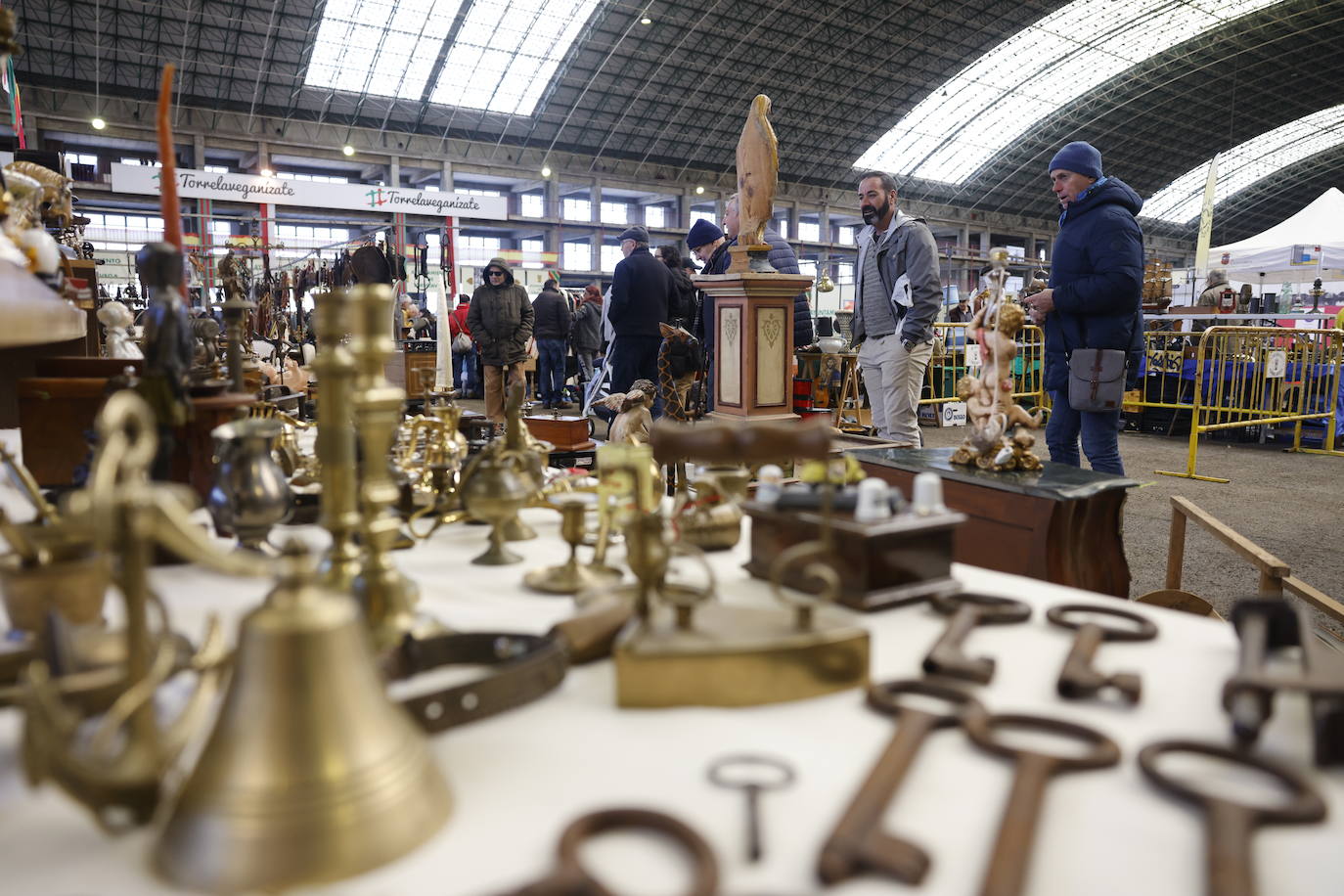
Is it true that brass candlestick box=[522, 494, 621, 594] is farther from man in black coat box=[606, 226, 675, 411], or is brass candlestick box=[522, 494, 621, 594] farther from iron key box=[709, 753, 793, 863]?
man in black coat box=[606, 226, 675, 411]

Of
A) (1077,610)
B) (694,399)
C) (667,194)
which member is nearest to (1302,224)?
(694,399)

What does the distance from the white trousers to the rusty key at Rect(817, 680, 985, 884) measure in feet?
11.3

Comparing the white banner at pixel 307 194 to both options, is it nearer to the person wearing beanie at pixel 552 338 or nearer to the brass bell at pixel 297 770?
the person wearing beanie at pixel 552 338

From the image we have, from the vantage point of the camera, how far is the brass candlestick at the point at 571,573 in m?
1.20

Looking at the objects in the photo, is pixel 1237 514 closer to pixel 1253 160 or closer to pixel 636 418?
pixel 636 418

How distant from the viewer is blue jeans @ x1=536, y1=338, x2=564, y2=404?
9.47 m

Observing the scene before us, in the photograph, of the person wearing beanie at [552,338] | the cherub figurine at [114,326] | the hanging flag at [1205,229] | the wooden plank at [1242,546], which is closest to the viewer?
the wooden plank at [1242,546]

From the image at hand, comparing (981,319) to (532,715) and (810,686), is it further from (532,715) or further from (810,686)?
(532,715)

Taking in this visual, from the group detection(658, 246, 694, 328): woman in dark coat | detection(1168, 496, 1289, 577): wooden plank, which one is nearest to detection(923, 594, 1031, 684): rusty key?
detection(1168, 496, 1289, 577): wooden plank

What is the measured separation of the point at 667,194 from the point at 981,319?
79.7 feet

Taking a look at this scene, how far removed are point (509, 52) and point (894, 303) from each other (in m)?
17.8

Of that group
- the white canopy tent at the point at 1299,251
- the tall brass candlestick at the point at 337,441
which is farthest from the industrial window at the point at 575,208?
the tall brass candlestick at the point at 337,441

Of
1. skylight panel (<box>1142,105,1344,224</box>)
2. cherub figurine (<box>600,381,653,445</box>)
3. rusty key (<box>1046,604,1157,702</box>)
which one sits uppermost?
skylight panel (<box>1142,105,1344,224</box>)

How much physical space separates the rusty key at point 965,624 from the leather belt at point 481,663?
39 cm
